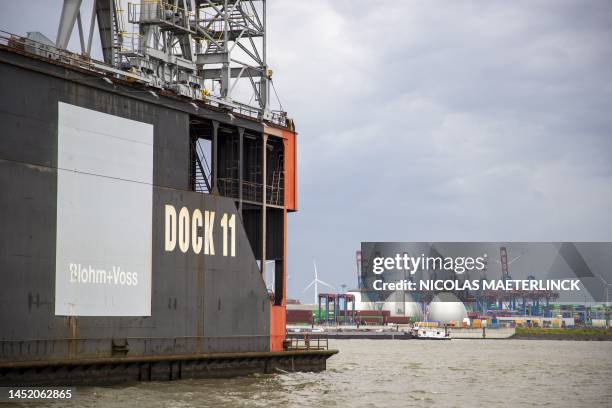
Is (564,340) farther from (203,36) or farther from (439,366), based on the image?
(203,36)

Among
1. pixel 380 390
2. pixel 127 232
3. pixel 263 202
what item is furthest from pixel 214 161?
pixel 380 390

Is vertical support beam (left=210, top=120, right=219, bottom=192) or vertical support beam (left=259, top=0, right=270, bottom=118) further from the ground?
vertical support beam (left=259, top=0, right=270, bottom=118)

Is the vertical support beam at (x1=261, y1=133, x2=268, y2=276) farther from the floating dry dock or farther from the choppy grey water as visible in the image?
the choppy grey water

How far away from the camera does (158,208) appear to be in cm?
3925

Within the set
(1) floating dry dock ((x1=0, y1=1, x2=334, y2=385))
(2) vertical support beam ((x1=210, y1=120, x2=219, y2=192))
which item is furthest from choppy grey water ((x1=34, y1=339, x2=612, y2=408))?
(2) vertical support beam ((x1=210, y1=120, x2=219, y2=192))

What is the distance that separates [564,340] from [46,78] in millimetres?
139948

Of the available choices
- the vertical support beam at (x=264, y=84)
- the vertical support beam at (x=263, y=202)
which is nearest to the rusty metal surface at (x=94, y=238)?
the vertical support beam at (x=263, y=202)

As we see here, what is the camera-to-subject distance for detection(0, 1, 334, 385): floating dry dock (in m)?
32.9

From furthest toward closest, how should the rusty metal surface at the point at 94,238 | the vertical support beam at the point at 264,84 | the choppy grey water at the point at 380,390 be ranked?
1. the vertical support beam at the point at 264,84
2. the choppy grey water at the point at 380,390
3. the rusty metal surface at the point at 94,238

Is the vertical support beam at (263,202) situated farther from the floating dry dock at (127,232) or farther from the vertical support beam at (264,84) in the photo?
the vertical support beam at (264,84)

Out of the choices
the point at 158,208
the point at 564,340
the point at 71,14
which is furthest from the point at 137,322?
the point at 564,340

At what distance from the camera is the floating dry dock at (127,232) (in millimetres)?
32906

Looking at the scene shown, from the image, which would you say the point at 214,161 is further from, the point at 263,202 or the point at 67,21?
the point at 67,21

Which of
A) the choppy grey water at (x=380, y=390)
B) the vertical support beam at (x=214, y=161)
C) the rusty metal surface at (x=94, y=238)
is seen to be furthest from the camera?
the vertical support beam at (x=214, y=161)
